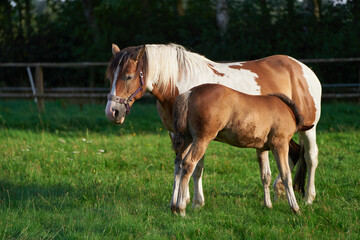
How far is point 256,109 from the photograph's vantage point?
4324mm

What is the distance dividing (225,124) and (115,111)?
1160mm

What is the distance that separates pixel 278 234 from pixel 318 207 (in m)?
1.00

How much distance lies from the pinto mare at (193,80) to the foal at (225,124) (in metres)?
0.30

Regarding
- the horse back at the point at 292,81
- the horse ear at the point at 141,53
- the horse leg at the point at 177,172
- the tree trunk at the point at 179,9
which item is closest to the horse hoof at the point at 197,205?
the horse leg at the point at 177,172

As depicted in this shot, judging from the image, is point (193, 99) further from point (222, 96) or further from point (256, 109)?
point (256, 109)

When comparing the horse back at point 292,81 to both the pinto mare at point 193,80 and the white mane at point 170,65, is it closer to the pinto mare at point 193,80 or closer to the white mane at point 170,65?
the pinto mare at point 193,80

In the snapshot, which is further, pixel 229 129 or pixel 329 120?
pixel 329 120

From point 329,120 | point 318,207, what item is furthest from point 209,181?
point 329,120

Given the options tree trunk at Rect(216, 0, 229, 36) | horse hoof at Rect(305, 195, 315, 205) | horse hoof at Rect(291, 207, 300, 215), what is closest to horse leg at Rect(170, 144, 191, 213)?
horse hoof at Rect(291, 207, 300, 215)

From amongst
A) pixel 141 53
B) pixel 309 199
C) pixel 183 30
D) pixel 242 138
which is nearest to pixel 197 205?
pixel 242 138

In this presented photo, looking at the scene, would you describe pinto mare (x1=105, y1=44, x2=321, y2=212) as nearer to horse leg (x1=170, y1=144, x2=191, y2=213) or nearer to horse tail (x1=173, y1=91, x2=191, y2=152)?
horse leg (x1=170, y1=144, x2=191, y2=213)

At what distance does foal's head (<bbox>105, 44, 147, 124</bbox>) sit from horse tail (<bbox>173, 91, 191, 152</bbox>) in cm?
66

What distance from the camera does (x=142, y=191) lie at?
5.42 m

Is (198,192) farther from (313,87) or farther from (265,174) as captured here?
(313,87)
